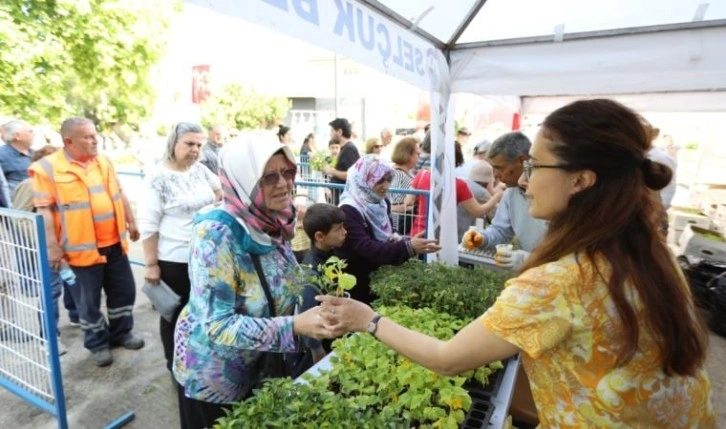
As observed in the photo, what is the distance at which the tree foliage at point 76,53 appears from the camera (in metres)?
10.7

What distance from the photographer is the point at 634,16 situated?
3.06m

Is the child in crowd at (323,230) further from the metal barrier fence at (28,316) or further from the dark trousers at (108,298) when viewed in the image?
the dark trousers at (108,298)

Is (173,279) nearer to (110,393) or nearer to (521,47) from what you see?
(110,393)

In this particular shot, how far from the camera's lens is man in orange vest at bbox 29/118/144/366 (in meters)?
3.38

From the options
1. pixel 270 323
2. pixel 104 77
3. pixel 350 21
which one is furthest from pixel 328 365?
pixel 104 77

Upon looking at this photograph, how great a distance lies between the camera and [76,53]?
13.5m

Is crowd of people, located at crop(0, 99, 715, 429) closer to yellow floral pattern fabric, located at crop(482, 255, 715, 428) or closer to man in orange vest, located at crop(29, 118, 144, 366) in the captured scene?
yellow floral pattern fabric, located at crop(482, 255, 715, 428)

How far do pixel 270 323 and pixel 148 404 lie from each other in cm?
236

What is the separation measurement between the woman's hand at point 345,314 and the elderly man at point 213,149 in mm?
4223

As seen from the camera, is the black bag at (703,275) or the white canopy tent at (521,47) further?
the black bag at (703,275)

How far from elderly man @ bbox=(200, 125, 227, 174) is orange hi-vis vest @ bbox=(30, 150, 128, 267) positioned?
1846mm

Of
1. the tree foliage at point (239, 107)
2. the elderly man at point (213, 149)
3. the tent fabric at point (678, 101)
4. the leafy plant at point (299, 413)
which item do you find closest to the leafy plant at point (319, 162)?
the elderly man at point (213, 149)

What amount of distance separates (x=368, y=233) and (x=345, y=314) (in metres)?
1.63

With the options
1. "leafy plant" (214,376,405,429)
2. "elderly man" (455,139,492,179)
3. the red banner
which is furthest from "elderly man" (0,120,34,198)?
the red banner
